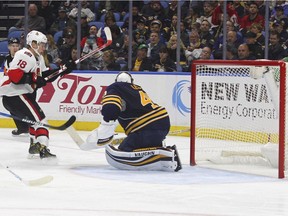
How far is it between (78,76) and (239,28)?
6.07ft

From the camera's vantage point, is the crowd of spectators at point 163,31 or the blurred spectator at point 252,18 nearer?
the crowd of spectators at point 163,31

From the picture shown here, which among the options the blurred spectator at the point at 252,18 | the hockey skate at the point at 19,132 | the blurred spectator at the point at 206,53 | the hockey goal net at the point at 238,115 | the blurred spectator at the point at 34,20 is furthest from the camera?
the blurred spectator at the point at 34,20

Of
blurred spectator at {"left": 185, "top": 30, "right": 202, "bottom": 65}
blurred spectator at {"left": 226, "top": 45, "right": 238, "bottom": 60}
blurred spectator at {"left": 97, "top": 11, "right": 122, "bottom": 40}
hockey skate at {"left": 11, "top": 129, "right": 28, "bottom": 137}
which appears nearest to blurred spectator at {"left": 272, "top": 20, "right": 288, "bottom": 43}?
blurred spectator at {"left": 226, "top": 45, "right": 238, "bottom": 60}

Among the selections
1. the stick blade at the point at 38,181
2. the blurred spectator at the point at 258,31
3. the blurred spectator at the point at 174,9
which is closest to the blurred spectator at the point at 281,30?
the blurred spectator at the point at 258,31

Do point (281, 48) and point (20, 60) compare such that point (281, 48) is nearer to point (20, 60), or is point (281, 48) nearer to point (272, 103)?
point (272, 103)

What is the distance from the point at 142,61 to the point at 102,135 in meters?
3.35

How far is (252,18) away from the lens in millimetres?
9258

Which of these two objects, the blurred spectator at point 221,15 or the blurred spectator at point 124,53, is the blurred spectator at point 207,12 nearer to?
the blurred spectator at point 221,15

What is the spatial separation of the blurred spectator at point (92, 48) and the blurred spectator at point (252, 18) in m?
1.64

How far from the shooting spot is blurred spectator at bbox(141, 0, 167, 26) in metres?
9.79

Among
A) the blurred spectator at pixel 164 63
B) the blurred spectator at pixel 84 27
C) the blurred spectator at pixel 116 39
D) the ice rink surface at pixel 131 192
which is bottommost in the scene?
the ice rink surface at pixel 131 192

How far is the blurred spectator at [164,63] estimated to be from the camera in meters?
9.23

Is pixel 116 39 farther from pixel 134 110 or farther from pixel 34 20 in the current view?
pixel 134 110

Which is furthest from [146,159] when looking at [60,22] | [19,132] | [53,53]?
[60,22]
